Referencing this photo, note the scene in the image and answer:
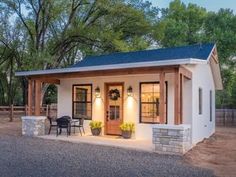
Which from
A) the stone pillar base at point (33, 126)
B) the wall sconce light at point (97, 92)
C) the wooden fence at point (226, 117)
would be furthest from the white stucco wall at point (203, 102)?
the wooden fence at point (226, 117)

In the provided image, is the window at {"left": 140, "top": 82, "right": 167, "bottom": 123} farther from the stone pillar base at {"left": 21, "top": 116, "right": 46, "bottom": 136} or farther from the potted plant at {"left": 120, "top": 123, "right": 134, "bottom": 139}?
the stone pillar base at {"left": 21, "top": 116, "right": 46, "bottom": 136}

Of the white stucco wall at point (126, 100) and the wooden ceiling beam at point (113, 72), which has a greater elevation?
the wooden ceiling beam at point (113, 72)

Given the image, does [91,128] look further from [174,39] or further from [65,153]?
[174,39]

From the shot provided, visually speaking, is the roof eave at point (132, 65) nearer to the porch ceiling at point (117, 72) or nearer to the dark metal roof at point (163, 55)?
the porch ceiling at point (117, 72)

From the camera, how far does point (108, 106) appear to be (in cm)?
1198

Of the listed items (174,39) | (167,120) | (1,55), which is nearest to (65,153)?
(167,120)

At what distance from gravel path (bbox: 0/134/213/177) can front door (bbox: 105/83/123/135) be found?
2474 millimetres

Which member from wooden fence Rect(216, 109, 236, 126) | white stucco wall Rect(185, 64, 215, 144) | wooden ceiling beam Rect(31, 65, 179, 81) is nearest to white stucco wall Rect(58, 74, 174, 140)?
white stucco wall Rect(185, 64, 215, 144)

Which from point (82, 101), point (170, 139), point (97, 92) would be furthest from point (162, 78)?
point (82, 101)

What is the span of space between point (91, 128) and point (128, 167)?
5362 mm

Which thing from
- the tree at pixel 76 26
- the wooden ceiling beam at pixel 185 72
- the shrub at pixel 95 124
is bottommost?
the shrub at pixel 95 124

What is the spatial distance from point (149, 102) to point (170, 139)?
104 inches

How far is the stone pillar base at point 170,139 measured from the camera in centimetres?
841

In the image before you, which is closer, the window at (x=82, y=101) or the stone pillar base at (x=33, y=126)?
the stone pillar base at (x=33, y=126)
